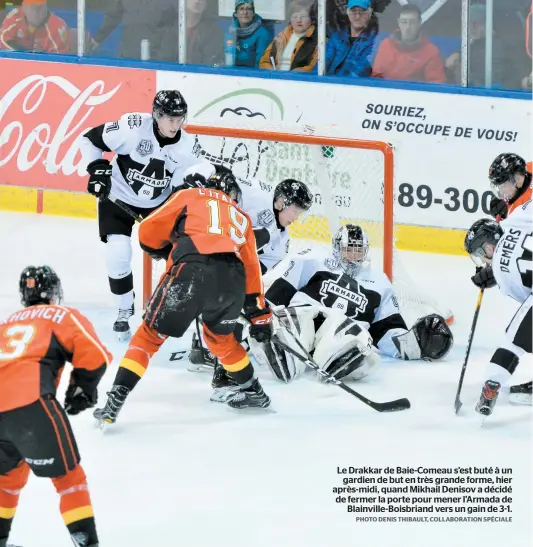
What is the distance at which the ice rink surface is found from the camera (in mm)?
4160

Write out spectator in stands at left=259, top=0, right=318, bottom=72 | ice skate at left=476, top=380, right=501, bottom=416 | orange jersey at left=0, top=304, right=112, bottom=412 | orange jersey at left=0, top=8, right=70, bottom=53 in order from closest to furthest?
orange jersey at left=0, top=304, right=112, bottom=412, ice skate at left=476, top=380, right=501, bottom=416, spectator in stands at left=259, top=0, right=318, bottom=72, orange jersey at left=0, top=8, right=70, bottom=53

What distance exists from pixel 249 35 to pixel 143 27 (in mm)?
727

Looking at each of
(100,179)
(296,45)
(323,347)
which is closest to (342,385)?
(323,347)

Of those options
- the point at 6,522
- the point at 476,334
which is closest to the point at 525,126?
the point at 476,334

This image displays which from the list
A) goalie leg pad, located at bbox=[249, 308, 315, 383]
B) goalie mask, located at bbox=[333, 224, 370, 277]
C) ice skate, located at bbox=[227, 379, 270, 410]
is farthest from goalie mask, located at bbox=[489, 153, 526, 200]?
ice skate, located at bbox=[227, 379, 270, 410]

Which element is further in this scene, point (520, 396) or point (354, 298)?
point (354, 298)

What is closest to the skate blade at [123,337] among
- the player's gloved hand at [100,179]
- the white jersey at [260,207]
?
the player's gloved hand at [100,179]

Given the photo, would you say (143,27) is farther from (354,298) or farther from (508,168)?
(508,168)

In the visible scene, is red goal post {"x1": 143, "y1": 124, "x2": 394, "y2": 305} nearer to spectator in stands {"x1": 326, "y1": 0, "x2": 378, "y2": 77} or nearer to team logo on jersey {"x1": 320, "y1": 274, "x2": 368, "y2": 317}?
team logo on jersey {"x1": 320, "y1": 274, "x2": 368, "y2": 317}

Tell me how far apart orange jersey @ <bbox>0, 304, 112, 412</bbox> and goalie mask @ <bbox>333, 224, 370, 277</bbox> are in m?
2.40

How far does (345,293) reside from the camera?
599 cm

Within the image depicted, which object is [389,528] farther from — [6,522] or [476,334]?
[476,334]

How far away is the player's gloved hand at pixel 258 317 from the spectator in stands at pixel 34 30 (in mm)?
3893

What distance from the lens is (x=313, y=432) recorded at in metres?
5.10
